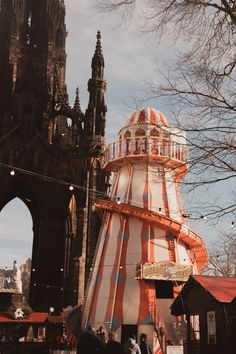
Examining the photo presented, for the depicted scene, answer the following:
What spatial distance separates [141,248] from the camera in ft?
89.1

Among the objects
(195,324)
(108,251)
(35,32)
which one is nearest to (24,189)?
(35,32)

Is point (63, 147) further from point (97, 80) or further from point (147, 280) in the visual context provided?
point (147, 280)

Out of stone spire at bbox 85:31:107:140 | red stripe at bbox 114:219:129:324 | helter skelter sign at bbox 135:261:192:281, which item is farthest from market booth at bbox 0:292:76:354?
stone spire at bbox 85:31:107:140

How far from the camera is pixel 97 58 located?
54812mm

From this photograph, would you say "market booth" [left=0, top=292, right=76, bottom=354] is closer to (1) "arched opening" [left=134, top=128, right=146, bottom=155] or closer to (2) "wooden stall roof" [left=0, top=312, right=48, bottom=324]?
(2) "wooden stall roof" [left=0, top=312, right=48, bottom=324]

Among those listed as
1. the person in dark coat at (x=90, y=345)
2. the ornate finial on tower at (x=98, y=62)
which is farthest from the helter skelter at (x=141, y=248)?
the ornate finial on tower at (x=98, y=62)

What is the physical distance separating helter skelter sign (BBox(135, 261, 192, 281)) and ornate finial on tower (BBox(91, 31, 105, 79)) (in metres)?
32.0

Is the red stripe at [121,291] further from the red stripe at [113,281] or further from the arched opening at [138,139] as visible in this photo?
the arched opening at [138,139]

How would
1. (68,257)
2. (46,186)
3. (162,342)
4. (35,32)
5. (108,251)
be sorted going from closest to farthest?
(162,342) < (108,251) < (46,186) < (68,257) < (35,32)

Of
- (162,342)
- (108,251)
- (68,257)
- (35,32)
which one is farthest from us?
(35,32)

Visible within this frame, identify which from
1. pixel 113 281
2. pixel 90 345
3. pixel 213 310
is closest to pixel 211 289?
pixel 213 310

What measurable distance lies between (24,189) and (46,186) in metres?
3.52

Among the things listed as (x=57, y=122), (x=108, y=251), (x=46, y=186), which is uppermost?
(x=57, y=122)

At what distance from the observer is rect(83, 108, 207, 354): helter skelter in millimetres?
25469
